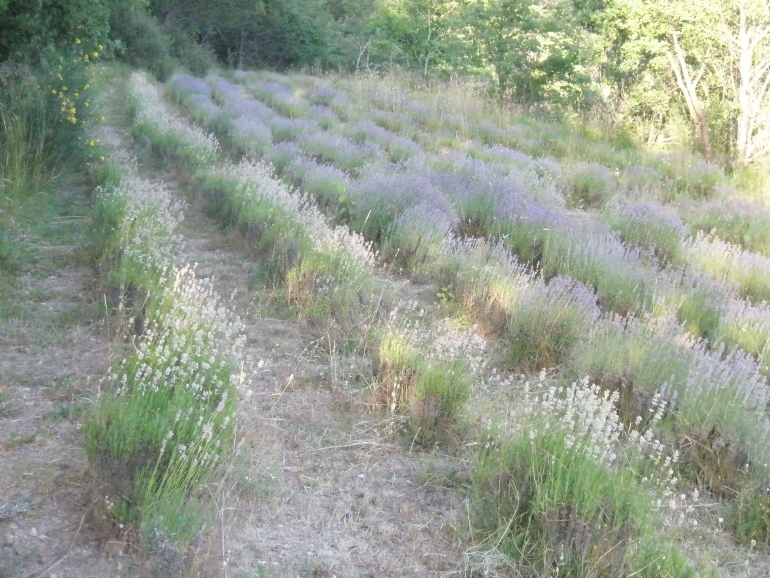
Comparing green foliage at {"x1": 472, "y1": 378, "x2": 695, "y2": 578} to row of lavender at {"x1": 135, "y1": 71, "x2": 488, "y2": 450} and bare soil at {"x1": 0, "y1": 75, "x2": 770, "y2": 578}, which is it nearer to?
bare soil at {"x1": 0, "y1": 75, "x2": 770, "y2": 578}

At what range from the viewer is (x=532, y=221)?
6.91 m

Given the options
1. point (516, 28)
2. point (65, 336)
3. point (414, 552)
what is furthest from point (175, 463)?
point (516, 28)

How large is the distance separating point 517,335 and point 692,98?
11097mm

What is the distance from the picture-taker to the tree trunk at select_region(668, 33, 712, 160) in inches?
547

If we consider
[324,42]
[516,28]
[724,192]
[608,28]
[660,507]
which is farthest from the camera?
[324,42]

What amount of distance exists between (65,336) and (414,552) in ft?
8.06

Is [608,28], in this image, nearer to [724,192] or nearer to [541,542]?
[724,192]

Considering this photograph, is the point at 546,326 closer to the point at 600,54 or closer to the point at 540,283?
the point at 540,283

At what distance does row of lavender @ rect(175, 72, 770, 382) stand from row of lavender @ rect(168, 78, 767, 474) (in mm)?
22

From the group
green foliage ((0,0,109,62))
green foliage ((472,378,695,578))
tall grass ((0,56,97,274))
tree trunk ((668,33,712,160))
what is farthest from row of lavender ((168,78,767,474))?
tree trunk ((668,33,712,160))

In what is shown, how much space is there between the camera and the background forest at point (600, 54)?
784 centimetres

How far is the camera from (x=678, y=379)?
4145 mm

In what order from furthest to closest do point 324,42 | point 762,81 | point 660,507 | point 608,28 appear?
point 324,42 < point 608,28 < point 762,81 < point 660,507

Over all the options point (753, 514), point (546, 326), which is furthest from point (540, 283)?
point (753, 514)
